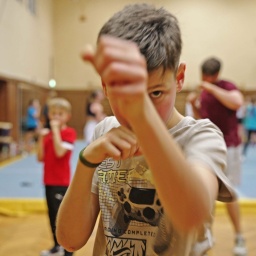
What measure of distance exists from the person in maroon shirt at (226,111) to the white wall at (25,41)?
6.58 m

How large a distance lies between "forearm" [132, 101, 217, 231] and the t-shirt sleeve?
13cm

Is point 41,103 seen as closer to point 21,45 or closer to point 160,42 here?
point 21,45

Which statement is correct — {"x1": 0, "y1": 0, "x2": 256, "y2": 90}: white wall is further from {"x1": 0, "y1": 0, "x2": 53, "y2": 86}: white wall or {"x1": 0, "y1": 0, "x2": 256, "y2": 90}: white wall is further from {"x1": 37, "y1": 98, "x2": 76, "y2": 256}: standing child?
{"x1": 37, "y1": 98, "x2": 76, "y2": 256}: standing child

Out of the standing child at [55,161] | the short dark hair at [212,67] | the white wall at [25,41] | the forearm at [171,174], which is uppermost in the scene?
the white wall at [25,41]

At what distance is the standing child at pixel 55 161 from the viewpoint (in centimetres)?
287

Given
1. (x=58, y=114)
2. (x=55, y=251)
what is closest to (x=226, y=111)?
(x=58, y=114)

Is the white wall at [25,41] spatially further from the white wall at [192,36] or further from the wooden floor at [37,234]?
the wooden floor at [37,234]

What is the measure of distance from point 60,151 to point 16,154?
614cm

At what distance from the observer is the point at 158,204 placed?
2.89 ft

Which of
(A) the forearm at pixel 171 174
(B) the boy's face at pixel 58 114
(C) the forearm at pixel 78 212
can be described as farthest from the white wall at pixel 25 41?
(A) the forearm at pixel 171 174

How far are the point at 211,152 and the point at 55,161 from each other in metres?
2.29

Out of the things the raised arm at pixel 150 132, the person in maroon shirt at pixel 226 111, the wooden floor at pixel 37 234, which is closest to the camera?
the raised arm at pixel 150 132

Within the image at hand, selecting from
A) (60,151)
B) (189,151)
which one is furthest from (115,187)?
(60,151)

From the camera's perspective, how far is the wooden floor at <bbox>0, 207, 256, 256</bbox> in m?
3.10
